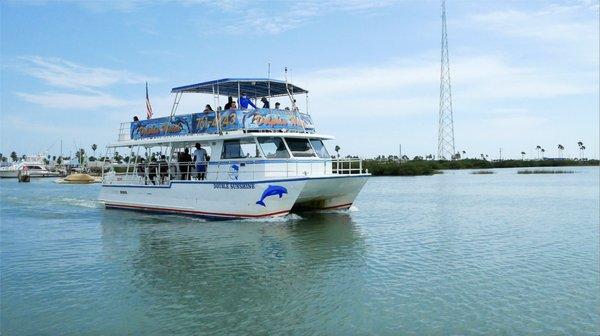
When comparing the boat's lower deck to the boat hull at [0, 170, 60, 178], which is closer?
the boat's lower deck

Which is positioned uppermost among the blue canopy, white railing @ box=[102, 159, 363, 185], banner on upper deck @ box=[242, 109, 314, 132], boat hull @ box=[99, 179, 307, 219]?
the blue canopy

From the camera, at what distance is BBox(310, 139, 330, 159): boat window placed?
21.0 metres

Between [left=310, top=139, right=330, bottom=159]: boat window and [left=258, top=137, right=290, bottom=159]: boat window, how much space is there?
5.28ft

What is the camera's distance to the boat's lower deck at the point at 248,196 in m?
18.6

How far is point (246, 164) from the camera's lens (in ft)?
63.7

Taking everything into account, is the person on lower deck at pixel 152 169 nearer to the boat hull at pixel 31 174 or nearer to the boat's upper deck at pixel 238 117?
the boat's upper deck at pixel 238 117

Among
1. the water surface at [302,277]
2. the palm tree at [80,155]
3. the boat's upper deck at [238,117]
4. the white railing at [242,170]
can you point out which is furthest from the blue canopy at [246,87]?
the palm tree at [80,155]

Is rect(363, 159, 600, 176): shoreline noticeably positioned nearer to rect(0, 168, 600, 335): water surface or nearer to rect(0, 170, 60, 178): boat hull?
rect(0, 168, 600, 335): water surface

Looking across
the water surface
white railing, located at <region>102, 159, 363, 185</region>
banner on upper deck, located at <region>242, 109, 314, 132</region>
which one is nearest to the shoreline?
white railing, located at <region>102, 159, 363, 185</region>

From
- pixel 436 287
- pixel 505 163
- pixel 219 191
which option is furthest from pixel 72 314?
pixel 505 163

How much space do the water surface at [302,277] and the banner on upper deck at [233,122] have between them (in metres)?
3.62

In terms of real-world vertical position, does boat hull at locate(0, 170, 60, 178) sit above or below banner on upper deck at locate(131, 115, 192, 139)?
below

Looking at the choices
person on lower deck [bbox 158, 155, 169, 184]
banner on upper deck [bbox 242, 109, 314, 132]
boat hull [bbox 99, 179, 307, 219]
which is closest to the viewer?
boat hull [bbox 99, 179, 307, 219]

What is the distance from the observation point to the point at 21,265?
12.7 meters
